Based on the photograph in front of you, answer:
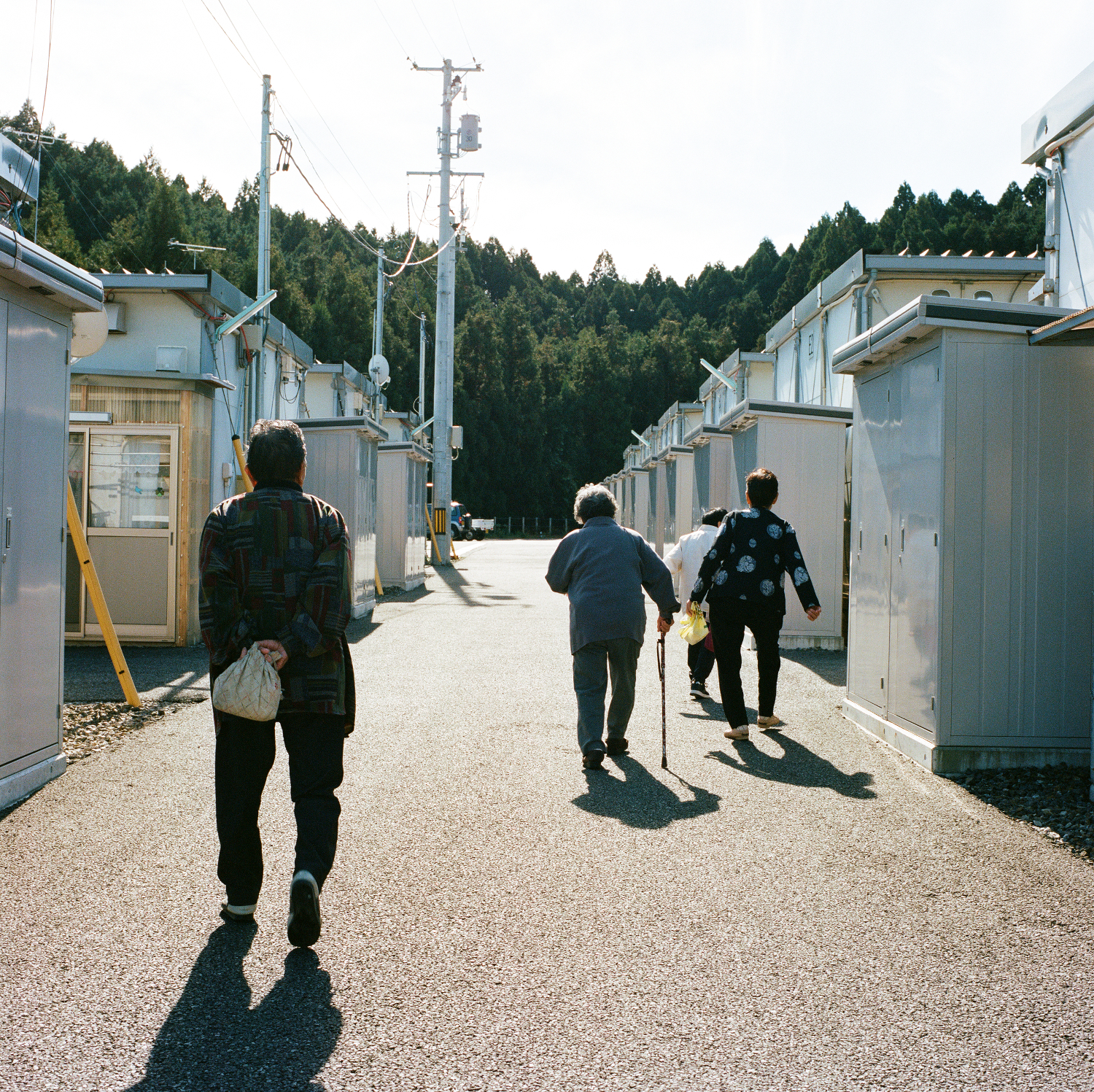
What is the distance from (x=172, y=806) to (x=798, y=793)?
334cm

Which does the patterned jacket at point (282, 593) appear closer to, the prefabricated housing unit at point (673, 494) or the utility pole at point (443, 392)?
the prefabricated housing unit at point (673, 494)

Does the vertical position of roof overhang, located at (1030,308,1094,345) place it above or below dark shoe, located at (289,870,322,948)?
above

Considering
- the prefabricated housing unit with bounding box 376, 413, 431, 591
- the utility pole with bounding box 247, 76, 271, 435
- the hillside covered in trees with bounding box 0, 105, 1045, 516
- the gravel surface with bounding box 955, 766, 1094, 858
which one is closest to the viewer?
the gravel surface with bounding box 955, 766, 1094, 858

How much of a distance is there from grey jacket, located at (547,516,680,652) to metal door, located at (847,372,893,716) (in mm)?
1793

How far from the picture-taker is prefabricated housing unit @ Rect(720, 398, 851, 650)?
13.3m

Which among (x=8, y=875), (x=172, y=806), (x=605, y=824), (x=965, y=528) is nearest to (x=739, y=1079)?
(x=605, y=824)

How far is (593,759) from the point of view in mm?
6781

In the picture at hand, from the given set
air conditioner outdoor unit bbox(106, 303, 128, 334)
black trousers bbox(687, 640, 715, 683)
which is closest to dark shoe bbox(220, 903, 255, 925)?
black trousers bbox(687, 640, 715, 683)

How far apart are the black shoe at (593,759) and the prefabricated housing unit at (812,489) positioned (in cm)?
686

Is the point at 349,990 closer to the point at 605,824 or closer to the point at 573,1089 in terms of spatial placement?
the point at 573,1089

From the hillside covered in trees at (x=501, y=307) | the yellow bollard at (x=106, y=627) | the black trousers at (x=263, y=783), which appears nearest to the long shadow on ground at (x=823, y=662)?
the yellow bollard at (x=106, y=627)

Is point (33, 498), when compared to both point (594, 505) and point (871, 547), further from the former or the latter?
point (871, 547)

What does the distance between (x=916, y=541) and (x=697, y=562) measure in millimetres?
3019

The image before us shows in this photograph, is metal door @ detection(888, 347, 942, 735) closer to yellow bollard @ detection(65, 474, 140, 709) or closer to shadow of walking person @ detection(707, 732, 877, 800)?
shadow of walking person @ detection(707, 732, 877, 800)
